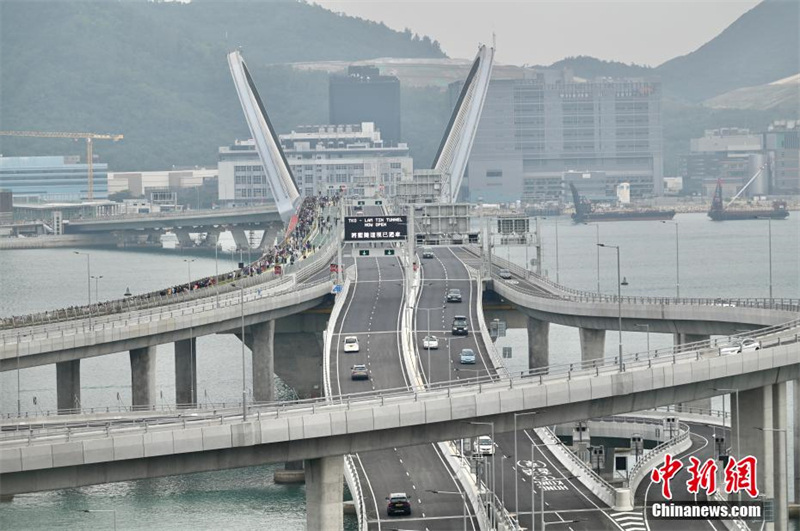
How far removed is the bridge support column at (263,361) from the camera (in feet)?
381

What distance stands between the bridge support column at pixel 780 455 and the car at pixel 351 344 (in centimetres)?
3174

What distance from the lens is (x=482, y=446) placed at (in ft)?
255

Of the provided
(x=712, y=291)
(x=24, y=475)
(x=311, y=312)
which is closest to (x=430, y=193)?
(x=712, y=291)

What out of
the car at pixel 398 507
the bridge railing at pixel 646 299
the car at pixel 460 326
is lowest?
the car at pixel 398 507

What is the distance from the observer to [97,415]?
255 feet

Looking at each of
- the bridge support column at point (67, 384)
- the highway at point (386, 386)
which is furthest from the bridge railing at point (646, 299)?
the bridge support column at point (67, 384)

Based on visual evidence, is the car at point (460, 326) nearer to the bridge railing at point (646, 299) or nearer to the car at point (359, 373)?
the bridge railing at point (646, 299)

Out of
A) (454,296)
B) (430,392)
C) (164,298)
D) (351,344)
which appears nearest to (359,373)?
(351,344)

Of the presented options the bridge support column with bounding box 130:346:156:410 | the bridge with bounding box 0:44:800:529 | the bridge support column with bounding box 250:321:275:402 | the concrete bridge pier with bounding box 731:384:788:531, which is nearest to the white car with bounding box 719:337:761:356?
the bridge with bounding box 0:44:800:529

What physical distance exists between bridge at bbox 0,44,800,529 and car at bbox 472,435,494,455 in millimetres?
415

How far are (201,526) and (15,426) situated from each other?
50.4 feet

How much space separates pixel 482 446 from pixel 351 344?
2700cm

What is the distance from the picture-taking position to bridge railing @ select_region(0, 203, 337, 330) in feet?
365

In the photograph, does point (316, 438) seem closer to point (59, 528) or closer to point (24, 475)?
point (24, 475)
